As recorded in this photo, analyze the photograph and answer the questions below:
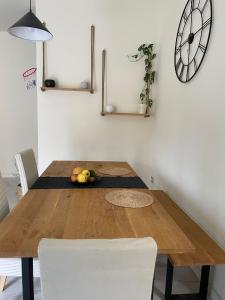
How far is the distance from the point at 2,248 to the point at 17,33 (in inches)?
72.4

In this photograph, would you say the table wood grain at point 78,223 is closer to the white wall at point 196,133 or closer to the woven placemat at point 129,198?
the woven placemat at point 129,198

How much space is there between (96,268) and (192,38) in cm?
209

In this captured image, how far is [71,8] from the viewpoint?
3127 millimetres

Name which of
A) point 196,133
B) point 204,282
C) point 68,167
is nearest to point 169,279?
point 204,282

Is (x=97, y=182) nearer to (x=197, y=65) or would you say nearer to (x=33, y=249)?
(x=33, y=249)

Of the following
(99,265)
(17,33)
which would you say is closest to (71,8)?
(17,33)

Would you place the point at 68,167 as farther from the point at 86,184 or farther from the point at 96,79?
the point at 96,79

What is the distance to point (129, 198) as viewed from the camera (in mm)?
1551

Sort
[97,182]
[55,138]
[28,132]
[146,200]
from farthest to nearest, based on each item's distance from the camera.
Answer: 1. [28,132]
2. [55,138]
3. [97,182]
4. [146,200]

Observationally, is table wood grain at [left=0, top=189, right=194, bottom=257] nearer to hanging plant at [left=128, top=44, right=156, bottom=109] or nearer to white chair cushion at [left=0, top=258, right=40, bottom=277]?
white chair cushion at [left=0, top=258, right=40, bottom=277]

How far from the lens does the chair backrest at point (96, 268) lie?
74 centimetres

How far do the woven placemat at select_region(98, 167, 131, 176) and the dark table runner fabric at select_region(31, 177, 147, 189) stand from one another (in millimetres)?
158

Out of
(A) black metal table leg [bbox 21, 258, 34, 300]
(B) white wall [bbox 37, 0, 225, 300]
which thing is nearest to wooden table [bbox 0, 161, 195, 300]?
(A) black metal table leg [bbox 21, 258, 34, 300]

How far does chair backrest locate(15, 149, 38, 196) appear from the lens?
2.04 m
